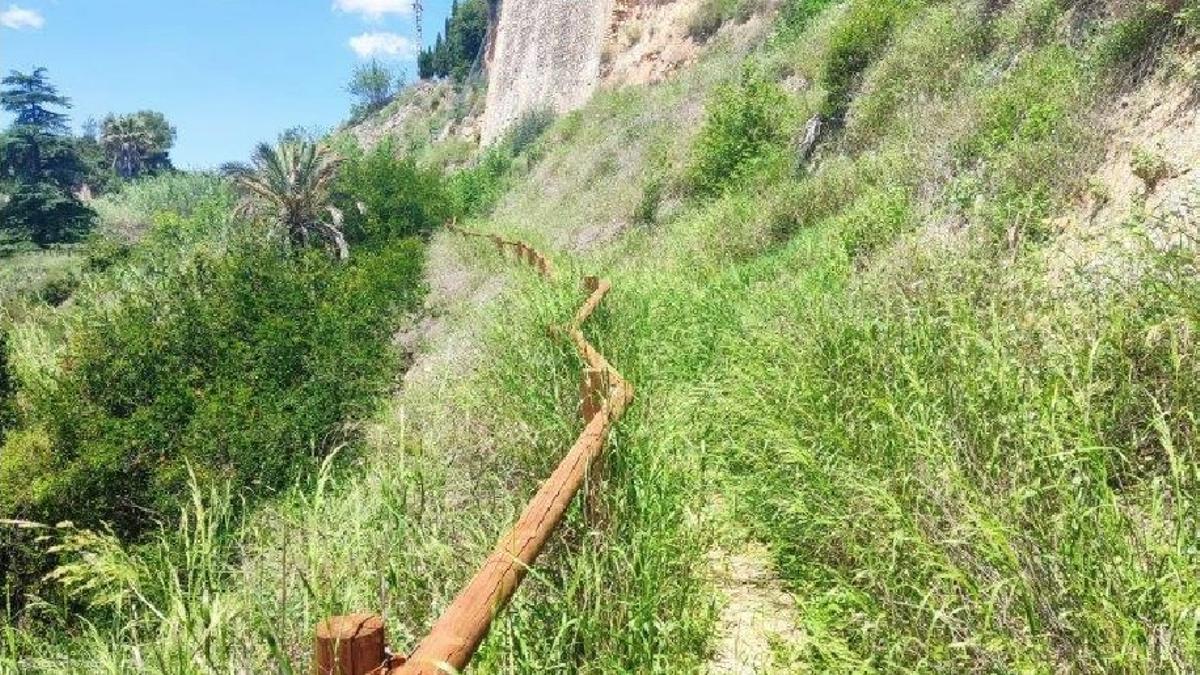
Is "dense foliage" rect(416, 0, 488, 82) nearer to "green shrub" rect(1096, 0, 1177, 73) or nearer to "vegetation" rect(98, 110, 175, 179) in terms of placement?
"vegetation" rect(98, 110, 175, 179)

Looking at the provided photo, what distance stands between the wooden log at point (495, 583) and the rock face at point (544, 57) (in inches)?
1320

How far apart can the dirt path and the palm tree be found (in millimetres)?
22839

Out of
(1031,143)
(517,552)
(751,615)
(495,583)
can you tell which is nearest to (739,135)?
(1031,143)

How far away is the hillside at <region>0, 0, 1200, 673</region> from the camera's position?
6.91 feet

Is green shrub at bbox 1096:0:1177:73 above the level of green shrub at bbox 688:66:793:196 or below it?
above

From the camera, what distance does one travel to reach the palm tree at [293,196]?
81.0 ft

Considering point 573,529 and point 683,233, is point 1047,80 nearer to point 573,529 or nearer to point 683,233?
point 683,233

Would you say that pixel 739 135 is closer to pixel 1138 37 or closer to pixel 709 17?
pixel 1138 37

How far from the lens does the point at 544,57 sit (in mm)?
39281

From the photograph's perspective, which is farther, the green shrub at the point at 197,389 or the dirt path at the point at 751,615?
the green shrub at the point at 197,389

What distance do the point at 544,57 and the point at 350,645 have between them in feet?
134

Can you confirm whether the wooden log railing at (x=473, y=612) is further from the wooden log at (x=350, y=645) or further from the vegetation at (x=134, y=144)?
the vegetation at (x=134, y=144)

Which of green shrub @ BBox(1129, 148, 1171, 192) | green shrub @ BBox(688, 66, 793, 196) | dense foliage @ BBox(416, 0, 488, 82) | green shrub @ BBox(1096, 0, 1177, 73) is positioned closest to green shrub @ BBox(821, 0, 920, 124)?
green shrub @ BBox(688, 66, 793, 196)

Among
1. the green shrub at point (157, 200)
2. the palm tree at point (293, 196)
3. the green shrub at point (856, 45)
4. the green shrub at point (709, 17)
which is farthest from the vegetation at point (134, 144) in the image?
the green shrub at point (856, 45)
